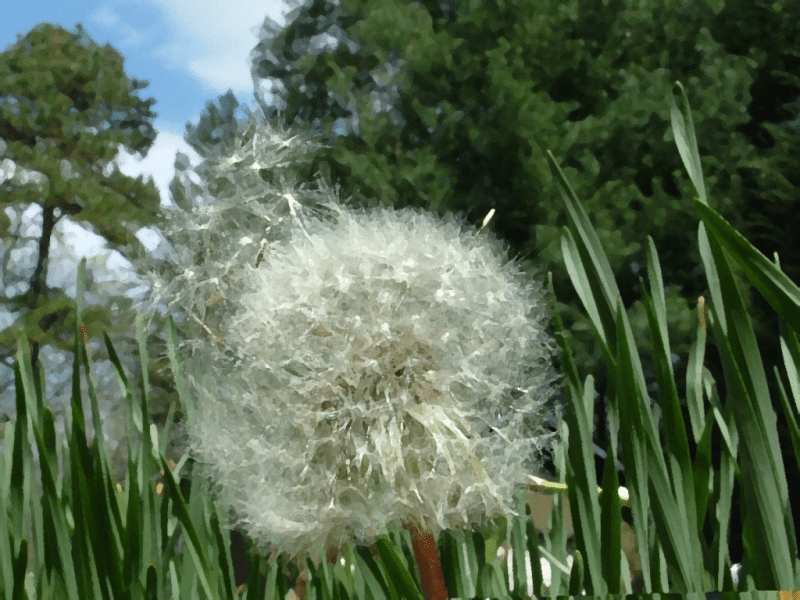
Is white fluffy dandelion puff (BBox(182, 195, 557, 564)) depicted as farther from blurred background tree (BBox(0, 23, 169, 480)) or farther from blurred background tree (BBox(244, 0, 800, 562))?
blurred background tree (BBox(0, 23, 169, 480))

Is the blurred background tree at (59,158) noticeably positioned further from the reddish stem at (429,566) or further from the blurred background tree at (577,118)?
the reddish stem at (429,566)

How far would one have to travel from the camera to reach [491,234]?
0.81 meters

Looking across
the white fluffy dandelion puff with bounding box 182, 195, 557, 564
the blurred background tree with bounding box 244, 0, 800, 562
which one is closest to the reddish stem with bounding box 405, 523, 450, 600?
the white fluffy dandelion puff with bounding box 182, 195, 557, 564

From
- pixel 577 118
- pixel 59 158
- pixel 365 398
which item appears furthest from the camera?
pixel 59 158

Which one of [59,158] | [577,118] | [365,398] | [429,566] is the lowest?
[429,566]

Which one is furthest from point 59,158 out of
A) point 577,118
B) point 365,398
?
point 365,398

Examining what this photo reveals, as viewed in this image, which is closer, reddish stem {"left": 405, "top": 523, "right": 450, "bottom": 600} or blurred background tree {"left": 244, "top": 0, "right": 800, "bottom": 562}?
Result: reddish stem {"left": 405, "top": 523, "right": 450, "bottom": 600}

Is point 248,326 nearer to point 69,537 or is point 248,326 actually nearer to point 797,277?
point 69,537

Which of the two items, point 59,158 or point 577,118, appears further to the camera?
point 59,158

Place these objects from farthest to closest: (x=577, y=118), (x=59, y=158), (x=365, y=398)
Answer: (x=59, y=158) < (x=577, y=118) < (x=365, y=398)

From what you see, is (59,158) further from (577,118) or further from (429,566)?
(429,566)

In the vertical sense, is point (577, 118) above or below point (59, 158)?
below

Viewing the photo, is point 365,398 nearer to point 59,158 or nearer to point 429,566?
point 429,566

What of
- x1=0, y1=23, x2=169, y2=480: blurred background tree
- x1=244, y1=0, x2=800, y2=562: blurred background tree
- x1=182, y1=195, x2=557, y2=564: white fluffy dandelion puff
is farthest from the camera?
x1=0, y1=23, x2=169, y2=480: blurred background tree
